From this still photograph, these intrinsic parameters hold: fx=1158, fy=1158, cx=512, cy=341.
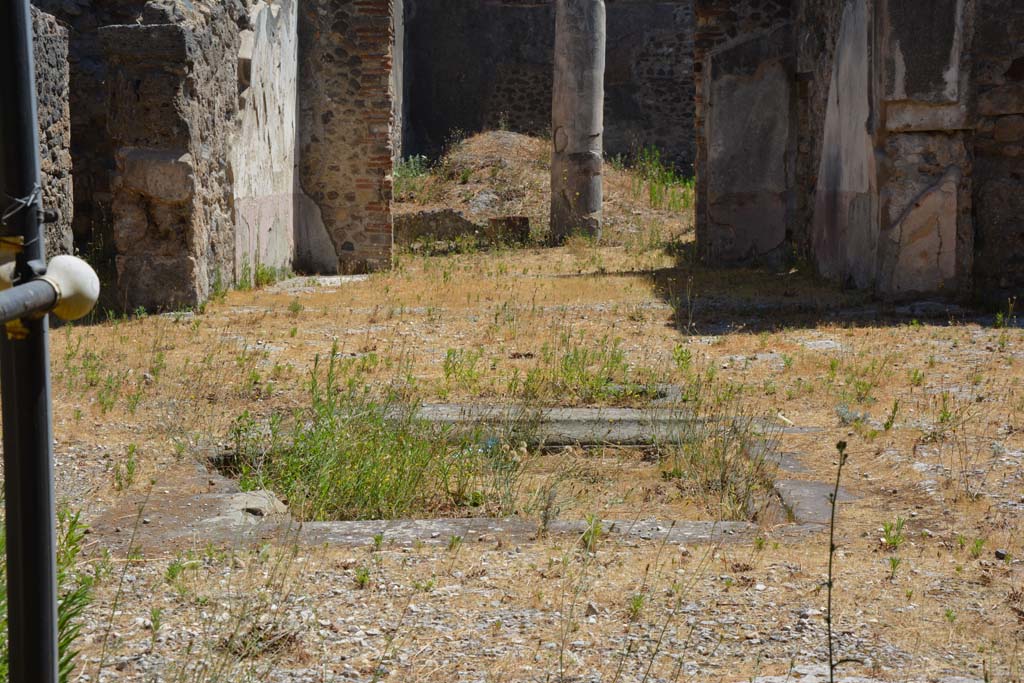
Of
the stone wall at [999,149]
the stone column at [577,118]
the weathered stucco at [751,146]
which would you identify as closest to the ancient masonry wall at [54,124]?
the weathered stucco at [751,146]

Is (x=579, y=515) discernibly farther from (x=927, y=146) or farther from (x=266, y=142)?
(x=266, y=142)

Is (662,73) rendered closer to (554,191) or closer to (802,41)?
(554,191)

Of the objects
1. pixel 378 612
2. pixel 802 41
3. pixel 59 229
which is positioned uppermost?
pixel 802 41

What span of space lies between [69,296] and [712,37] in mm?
12650

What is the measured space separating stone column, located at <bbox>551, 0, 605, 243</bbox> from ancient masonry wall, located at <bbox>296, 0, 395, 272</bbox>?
4.16m

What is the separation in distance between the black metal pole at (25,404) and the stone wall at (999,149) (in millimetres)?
8778

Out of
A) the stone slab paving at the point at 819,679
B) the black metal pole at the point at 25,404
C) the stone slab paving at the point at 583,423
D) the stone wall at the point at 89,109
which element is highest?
the stone wall at the point at 89,109

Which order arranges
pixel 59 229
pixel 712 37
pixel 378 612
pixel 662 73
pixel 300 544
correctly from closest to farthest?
pixel 378 612
pixel 300 544
pixel 59 229
pixel 712 37
pixel 662 73

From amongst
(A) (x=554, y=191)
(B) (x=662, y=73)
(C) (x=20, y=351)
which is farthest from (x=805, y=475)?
(B) (x=662, y=73)

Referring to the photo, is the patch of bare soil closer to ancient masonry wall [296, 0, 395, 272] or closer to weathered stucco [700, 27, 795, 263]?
ancient masonry wall [296, 0, 395, 272]

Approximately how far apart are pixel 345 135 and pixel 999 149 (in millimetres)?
6538

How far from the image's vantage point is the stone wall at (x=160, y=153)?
8.55 metres

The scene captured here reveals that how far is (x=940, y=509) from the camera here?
13.7ft

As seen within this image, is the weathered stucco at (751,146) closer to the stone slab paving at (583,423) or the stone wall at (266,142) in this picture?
the stone wall at (266,142)
